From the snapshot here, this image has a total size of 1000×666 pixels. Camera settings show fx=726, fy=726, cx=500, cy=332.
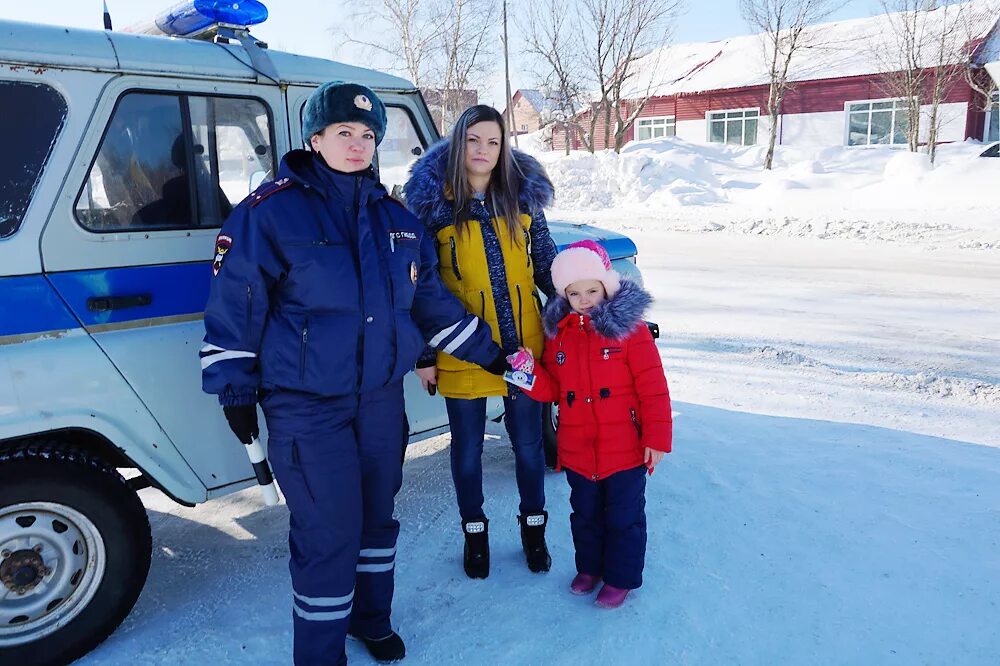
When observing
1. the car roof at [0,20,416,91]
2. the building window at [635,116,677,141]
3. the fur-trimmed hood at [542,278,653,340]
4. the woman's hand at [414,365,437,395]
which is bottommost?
the woman's hand at [414,365,437,395]

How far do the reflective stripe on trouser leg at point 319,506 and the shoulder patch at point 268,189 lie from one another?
0.61 meters

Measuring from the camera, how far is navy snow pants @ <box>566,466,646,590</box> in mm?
2904

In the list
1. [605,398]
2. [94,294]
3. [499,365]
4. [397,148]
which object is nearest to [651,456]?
[605,398]

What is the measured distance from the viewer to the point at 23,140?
2.38 metres

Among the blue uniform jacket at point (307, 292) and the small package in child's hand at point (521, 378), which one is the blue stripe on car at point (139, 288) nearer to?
the blue uniform jacket at point (307, 292)

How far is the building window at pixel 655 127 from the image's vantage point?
32438 millimetres

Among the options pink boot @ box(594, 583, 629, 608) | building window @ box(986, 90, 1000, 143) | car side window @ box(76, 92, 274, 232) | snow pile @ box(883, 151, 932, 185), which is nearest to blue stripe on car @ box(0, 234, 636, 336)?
car side window @ box(76, 92, 274, 232)

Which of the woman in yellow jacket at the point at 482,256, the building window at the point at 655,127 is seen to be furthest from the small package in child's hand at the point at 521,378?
the building window at the point at 655,127

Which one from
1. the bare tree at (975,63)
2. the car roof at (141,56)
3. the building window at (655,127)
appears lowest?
the car roof at (141,56)

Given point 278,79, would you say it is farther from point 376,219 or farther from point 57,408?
point 57,408

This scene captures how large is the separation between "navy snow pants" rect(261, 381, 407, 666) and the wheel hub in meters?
0.90

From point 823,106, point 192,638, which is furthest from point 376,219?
point 823,106

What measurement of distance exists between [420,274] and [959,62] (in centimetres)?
2766

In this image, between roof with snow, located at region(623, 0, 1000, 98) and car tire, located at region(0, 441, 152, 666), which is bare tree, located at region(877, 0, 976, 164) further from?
car tire, located at region(0, 441, 152, 666)
